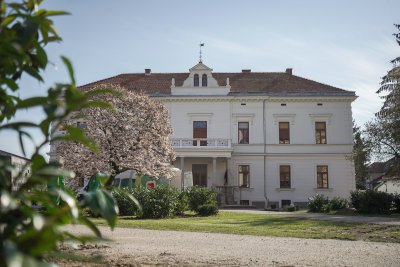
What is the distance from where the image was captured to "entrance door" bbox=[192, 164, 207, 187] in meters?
32.2

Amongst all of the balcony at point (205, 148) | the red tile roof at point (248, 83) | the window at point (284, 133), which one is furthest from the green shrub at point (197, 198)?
the red tile roof at point (248, 83)

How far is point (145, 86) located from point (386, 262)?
30.2 meters

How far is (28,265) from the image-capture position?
1.03 meters

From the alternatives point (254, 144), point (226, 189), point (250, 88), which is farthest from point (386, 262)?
point (250, 88)

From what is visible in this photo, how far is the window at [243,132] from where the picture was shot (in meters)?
32.7

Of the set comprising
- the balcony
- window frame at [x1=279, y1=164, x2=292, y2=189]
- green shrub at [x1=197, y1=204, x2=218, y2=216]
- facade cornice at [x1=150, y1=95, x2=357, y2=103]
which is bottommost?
green shrub at [x1=197, y1=204, x2=218, y2=216]

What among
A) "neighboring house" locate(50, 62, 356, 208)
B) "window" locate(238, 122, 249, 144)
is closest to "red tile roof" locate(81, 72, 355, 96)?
"neighboring house" locate(50, 62, 356, 208)

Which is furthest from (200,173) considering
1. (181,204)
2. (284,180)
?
(181,204)

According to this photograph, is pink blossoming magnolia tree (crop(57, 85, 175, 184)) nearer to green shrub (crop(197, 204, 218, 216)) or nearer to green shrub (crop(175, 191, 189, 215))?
green shrub (crop(175, 191, 189, 215))

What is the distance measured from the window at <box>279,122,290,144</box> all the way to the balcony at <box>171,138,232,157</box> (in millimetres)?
4309

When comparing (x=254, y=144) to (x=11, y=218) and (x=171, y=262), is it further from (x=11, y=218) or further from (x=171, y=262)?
(x=11, y=218)

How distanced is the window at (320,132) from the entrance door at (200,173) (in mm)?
8824

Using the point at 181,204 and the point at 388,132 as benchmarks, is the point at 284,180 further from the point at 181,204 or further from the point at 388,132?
the point at 181,204

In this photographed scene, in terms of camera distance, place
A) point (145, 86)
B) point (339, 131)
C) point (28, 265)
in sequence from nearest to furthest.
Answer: point (28, 265) → point (339, 131) → point (145, 86)
